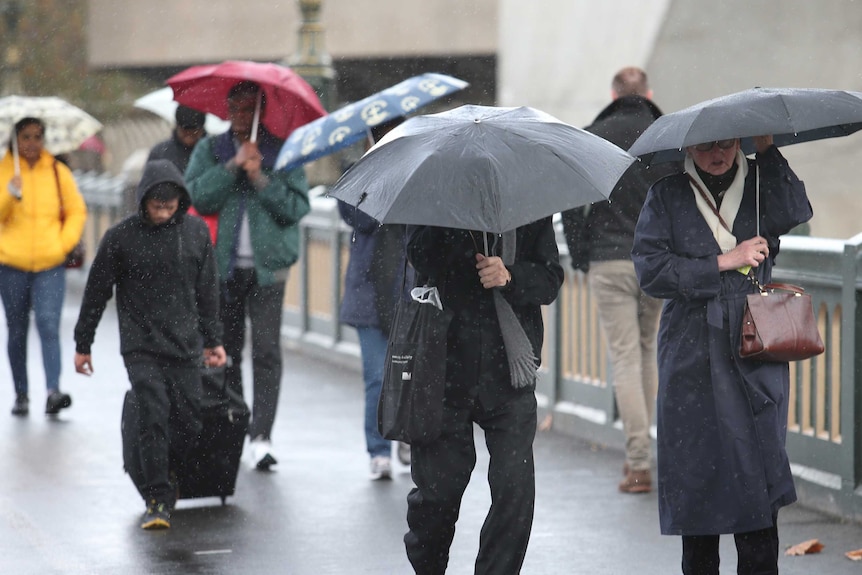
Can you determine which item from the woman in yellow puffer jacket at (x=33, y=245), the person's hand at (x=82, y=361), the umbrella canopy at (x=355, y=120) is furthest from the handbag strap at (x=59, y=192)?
the person's hand at (x=82, y=361)

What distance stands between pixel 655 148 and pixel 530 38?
48.6 ft

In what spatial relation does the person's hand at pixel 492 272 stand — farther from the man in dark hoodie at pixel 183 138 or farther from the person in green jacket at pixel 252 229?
the man in dark hoodie at pixel 183 138

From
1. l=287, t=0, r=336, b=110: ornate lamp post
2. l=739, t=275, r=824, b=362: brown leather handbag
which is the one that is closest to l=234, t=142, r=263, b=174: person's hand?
l=739, t=275, r=824, b=362: brown leather handbag

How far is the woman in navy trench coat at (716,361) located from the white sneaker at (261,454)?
3.91 metres

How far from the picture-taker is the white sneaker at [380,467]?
8.94m

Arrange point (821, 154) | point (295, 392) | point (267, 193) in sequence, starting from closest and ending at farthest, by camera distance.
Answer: point (267, 193) < point (295, 392) < point (821, 154)

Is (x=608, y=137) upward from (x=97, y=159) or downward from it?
upward

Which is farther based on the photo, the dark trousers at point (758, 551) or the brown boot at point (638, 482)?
the brown boot at point (638, 482)

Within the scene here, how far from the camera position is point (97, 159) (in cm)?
4247

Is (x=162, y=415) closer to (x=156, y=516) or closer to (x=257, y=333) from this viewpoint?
(x=156, y=516)

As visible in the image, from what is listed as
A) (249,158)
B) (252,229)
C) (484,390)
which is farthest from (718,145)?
(252,229)

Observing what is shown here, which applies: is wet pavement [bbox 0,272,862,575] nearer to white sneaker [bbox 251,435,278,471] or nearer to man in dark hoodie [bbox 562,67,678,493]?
white sneaker [bbox 251,435,278,471]

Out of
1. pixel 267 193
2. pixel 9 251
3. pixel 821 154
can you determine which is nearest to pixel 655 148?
pixel 267 193

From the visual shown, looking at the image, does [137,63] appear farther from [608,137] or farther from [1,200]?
[608,137]
